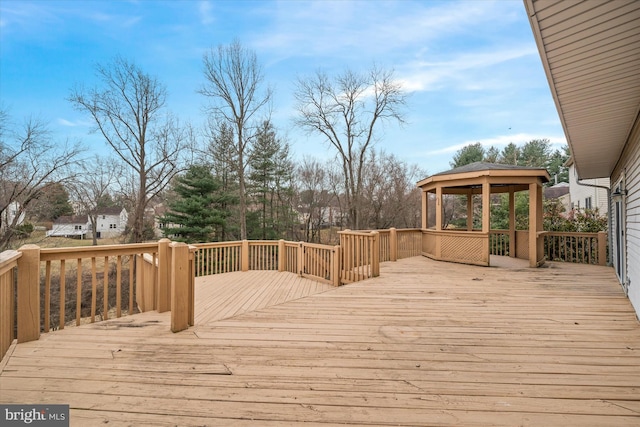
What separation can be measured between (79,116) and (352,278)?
13952 mm

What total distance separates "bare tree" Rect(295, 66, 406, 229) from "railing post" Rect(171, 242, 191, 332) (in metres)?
13.1

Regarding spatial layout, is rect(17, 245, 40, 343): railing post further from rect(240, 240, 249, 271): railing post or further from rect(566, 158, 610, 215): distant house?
rect(566, 158, 610, 215): distant house

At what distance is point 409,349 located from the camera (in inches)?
103

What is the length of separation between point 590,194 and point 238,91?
18.2m

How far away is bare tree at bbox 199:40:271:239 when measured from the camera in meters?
13.2

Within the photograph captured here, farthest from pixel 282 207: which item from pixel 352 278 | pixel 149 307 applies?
pixel 149 307

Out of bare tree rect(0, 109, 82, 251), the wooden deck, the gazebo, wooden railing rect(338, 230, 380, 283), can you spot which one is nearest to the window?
the gazebo

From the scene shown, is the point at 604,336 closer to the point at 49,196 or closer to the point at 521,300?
the point at 521,300

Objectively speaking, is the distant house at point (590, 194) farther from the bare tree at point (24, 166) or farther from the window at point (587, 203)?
the bare tree at point (24, 166)

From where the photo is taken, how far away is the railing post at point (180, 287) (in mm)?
2992

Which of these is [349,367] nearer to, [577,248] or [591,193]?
[577,248]

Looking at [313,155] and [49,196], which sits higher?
[313,155]

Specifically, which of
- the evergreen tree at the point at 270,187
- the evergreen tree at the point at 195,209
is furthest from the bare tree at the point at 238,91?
the evergreen tree at the point at 270,187

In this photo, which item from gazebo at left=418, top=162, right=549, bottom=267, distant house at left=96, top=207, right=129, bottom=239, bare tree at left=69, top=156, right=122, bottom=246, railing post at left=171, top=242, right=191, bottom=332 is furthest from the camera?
distant house at left=96, top=207, right=129, bottom=239
